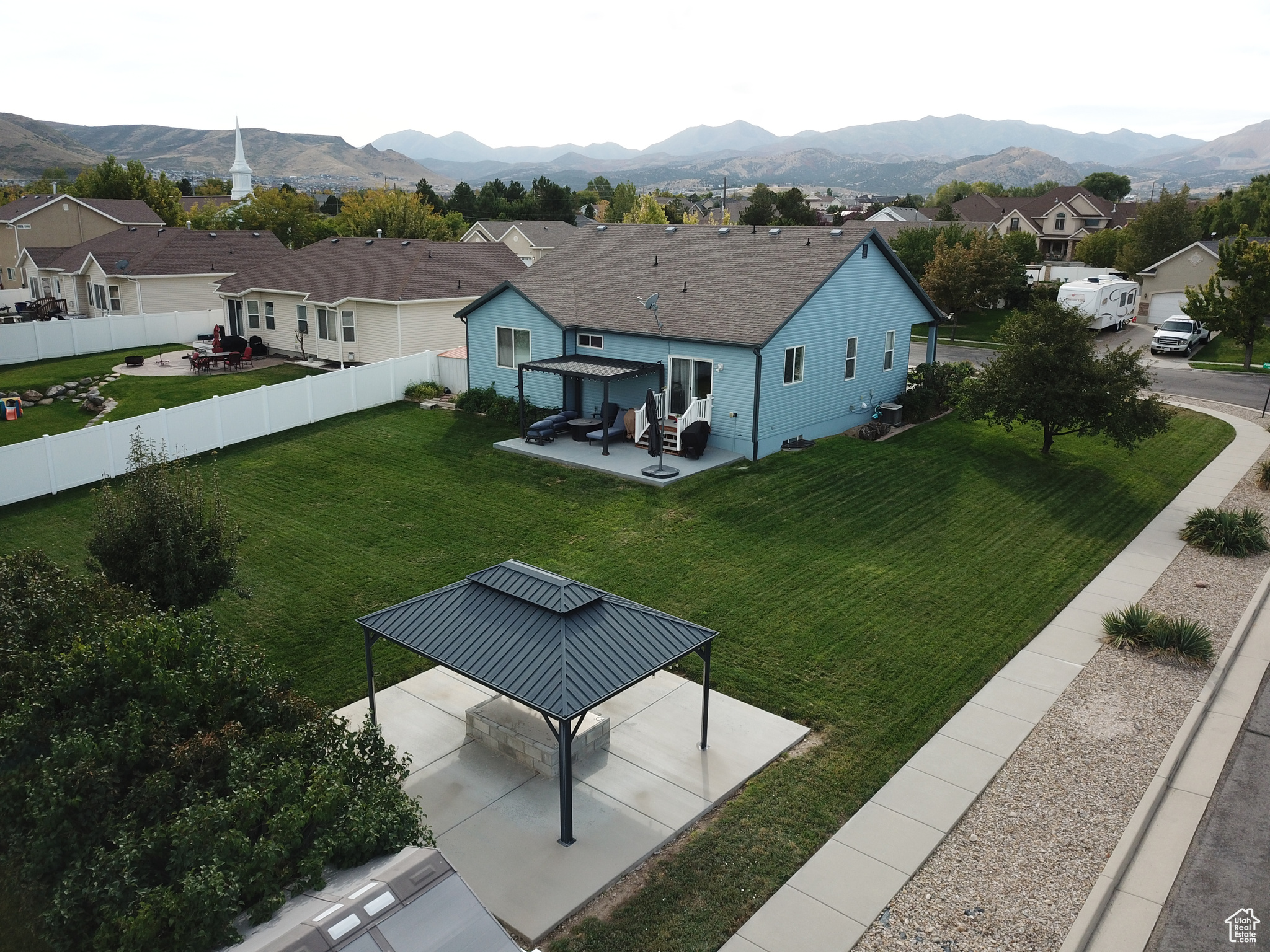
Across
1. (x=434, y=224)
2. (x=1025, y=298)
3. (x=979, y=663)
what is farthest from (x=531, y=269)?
(x=1025, y=298)

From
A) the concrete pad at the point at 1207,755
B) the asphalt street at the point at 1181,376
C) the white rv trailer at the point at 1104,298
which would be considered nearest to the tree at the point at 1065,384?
the asphalt street at the point at 1181,376

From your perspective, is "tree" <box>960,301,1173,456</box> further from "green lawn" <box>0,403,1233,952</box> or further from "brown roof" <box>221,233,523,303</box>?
"brown roof" <box>221,233,523,303</box>

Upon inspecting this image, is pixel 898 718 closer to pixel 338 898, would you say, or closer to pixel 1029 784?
pixel 1029 784

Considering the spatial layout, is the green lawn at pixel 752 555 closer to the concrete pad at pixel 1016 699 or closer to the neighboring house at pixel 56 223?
the concrete pad at pixel 1016 699

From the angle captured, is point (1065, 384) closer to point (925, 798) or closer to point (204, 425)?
point (925, 798)

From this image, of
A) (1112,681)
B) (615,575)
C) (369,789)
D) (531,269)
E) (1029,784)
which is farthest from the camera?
(531,269)

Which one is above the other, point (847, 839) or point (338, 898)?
point (338, 898)
